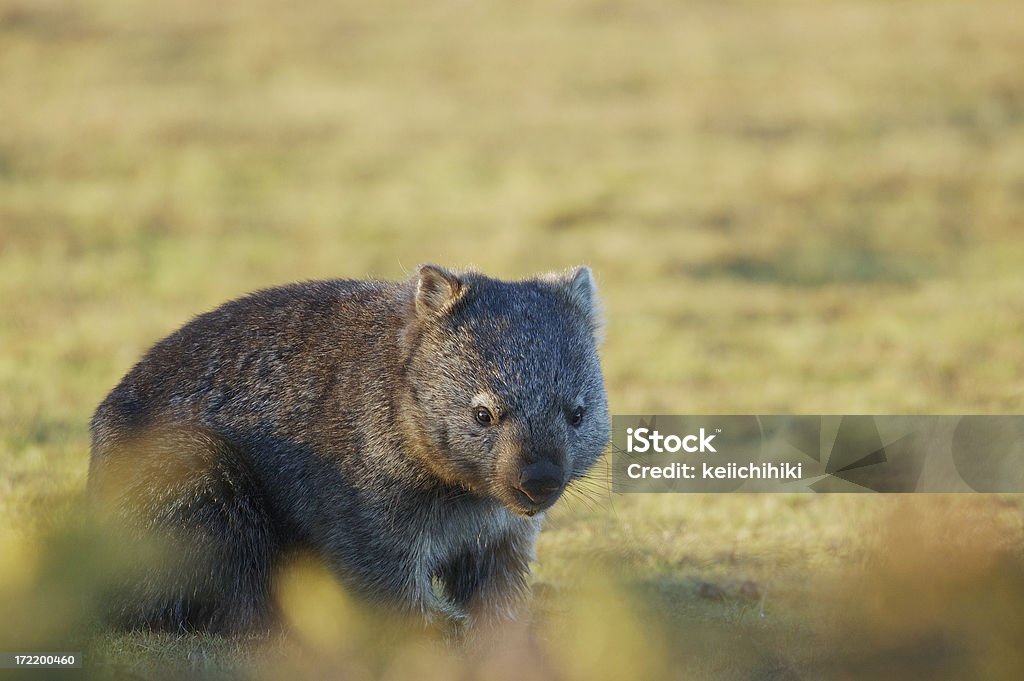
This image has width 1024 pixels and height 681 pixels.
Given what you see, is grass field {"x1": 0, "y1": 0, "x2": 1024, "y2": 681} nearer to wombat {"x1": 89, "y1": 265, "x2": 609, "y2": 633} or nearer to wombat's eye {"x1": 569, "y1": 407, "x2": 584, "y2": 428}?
wombat {"x1": 89, "y1": 265, "x2": 609, "y2": 633}

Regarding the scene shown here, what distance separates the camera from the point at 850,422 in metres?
10.7

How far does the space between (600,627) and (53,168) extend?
18.7 meters

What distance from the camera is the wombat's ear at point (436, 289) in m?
5.92

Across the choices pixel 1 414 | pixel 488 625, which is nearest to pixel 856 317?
pixel 1 414

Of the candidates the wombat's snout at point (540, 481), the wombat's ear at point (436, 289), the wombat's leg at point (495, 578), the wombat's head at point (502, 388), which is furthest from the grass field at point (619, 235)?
the wombat's ear at point (436, 289)

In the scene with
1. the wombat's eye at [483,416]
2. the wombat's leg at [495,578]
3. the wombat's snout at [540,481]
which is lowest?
the wombat's leg at [495,578]

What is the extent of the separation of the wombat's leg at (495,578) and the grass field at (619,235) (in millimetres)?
282

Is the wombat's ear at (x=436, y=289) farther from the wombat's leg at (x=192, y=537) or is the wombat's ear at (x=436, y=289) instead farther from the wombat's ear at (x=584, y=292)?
the wombat's leg at (x=192, y=537)

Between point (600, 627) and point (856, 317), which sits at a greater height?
point (856, 317)

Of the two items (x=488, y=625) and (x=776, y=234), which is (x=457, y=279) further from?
(x=776, y=234)

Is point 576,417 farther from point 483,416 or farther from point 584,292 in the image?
point 584,292

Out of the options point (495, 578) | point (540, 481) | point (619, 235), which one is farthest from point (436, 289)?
point (619, 235)

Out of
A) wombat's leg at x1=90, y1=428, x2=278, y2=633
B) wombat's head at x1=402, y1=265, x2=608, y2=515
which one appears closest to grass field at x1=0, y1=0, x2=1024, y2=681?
wombat's leg at x1=90, y1=428, x2=278, y2=633

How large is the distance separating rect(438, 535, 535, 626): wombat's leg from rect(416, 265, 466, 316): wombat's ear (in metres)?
1.08
